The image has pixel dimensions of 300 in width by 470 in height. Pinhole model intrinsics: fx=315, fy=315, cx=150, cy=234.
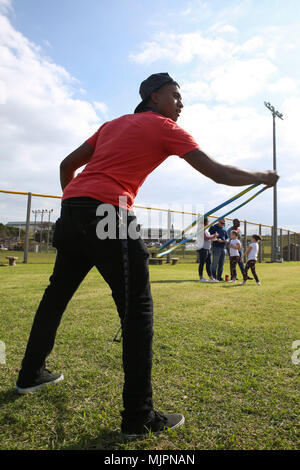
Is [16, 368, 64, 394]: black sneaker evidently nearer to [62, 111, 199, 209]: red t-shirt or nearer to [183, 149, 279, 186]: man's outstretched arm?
[62, 111, 199, 209]: red t-shirt

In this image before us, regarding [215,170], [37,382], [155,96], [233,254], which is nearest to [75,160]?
[155,96]

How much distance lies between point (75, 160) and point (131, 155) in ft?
1.91

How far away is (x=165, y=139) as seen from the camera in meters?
1.80

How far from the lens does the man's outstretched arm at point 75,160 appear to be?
2195 millimetres

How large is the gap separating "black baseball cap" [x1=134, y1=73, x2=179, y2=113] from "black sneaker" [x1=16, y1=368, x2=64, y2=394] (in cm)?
193

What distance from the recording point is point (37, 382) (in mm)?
2131

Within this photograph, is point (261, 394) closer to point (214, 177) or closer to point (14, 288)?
point (214, 177)

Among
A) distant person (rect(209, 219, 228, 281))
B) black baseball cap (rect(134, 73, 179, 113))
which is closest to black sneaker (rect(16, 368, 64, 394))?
black baseball cap (rect(134, 73, 179, 113))

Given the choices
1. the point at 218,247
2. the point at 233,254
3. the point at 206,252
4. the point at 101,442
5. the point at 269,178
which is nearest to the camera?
the point at 101,442

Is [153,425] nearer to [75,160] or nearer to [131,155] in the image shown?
[131,155]

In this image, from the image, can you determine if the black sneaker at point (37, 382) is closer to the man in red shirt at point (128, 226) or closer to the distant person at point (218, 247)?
the man in red shirt at point (128, 226)

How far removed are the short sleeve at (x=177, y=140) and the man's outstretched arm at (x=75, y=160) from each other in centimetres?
63

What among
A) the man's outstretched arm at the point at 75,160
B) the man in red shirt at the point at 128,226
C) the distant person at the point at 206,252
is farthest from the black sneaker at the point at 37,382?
the distant person at the point at 206,252

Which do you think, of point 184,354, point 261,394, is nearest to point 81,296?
point 184,354
